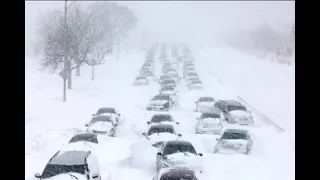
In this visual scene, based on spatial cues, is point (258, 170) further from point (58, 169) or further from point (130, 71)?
point (130, 71)

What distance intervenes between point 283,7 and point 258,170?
162674 millimetres

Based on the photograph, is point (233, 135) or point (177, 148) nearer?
point (177, 148)

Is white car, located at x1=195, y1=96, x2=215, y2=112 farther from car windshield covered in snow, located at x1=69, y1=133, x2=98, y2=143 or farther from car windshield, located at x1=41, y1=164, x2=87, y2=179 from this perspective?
car windshield, located at x1=41, y1=164, x2=87, y2=179

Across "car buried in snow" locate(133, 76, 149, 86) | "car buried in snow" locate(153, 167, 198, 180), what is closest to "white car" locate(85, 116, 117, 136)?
"car buried in snow" locate(153, 167, 198, 180)

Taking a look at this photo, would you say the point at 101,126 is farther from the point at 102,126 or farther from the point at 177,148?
the point at 177,148

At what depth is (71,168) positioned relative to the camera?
14258mm

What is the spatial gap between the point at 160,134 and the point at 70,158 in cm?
922

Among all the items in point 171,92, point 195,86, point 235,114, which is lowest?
point 235,114

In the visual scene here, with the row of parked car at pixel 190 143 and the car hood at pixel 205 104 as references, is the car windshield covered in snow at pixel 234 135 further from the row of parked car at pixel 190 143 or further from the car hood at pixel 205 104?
the car hood at pixel 205 104

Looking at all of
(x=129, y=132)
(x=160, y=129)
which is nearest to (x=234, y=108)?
(x=129, y=132)

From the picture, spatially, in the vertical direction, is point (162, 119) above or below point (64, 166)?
above

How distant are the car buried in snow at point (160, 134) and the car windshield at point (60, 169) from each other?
9017mm

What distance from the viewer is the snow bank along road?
18.5 meters

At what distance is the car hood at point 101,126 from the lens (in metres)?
25.7
